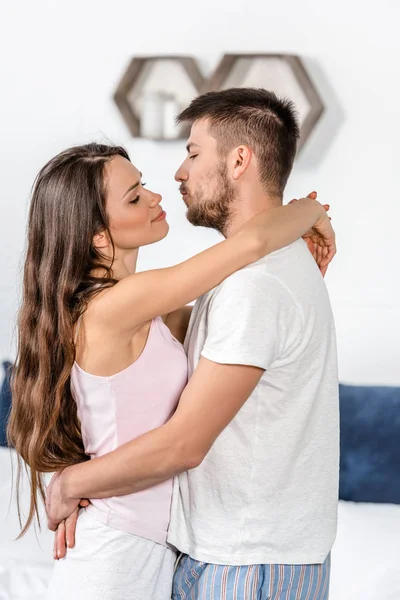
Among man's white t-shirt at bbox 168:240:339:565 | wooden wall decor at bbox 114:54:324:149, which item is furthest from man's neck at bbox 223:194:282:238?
wooden wall decor at bbox 114:54:324:149

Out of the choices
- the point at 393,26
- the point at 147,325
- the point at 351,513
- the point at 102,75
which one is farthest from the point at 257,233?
the point at 102,75

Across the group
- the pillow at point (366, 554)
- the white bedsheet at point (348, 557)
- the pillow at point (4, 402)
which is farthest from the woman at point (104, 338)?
the pillow at point (4, 402)

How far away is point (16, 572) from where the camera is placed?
96.4 inches

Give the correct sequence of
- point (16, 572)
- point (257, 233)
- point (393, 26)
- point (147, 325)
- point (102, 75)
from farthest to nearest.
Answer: point (102, 75)
point (393, 26)
point (16, 572)
point (147, 325)
point (257, 233)

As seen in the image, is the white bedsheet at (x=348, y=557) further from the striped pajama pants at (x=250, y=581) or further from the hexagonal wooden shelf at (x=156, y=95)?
the hexagonal wooden shelf at (x=156, y=95)

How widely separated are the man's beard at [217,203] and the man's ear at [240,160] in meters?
0.02

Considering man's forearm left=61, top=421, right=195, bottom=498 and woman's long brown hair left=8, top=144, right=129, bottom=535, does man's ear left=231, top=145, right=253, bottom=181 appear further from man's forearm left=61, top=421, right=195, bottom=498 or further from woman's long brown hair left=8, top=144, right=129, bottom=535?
man's forearm left=61, top=421, right=195, bottom=498

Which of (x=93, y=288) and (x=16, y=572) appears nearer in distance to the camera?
(x=93, y=288)

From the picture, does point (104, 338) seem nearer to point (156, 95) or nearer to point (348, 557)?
point (348, 557)

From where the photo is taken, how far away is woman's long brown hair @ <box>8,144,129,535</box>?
4.71 ft

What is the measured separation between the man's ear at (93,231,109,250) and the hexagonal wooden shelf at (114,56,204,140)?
5.10 feet

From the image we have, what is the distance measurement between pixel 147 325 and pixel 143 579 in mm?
430

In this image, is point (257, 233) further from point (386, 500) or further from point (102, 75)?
point (102, 75)

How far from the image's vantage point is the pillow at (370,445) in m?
2.60
